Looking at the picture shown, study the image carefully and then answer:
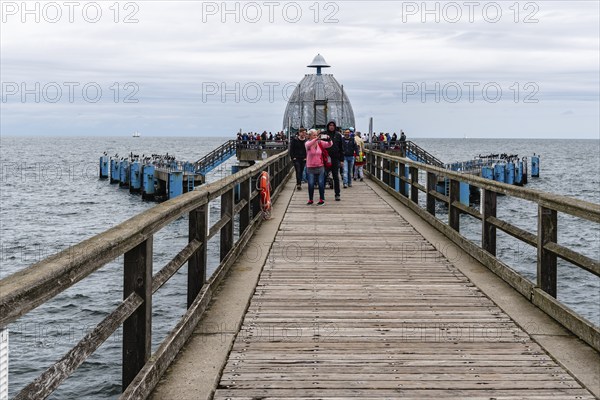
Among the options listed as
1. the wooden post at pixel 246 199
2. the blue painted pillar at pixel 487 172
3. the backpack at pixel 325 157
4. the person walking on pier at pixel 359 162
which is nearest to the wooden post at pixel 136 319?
the wooden post at pixel 246 199

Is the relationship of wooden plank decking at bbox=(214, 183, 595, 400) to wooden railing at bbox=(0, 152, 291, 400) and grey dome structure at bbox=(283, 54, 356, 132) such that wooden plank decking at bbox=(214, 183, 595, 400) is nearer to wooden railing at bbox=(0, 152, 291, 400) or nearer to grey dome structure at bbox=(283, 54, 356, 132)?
wooden railing at bbox=(0, 152, 291, 400)

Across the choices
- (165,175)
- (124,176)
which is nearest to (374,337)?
(165,175)

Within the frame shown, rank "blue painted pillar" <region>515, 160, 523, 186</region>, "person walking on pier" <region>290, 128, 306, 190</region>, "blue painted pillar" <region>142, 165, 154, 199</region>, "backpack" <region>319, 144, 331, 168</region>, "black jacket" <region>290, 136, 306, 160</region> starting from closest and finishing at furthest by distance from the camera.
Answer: "backpack" <region>319, 144, 331, 168</region> < "person walking on pier" <region>290, 128, 306, 190</region> < "black jacket" <region>290, 136, 306, 160</region> < "blue painted pillar" <region>142, 165, 154, 199</region> < "blue painted pillar" <region>515, 160, 523, 186</region>

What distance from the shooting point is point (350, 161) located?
2156cm

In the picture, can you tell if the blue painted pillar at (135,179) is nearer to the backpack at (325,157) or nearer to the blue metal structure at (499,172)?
the blue metal structure at (499,172)

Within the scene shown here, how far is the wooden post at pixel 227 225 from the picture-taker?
328 inches

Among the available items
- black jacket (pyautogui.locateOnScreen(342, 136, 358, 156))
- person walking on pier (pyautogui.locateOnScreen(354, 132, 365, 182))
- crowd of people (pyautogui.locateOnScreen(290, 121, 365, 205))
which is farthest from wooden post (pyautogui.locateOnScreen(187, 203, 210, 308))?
person walking on pier (pyautogui.locateOnScreen(354, 132, 365, 182))

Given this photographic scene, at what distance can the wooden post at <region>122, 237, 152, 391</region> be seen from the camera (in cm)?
427

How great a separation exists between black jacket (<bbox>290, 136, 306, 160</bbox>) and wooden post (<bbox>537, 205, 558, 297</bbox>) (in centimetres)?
1356

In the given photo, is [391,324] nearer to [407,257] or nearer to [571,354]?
[571,354]

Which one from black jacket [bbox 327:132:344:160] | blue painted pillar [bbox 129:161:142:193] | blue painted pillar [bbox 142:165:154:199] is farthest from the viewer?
blue painted pillar [bbox 129:161:142:193]

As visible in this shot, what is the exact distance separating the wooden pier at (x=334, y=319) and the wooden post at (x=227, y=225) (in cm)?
2

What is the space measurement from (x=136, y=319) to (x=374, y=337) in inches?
81.9

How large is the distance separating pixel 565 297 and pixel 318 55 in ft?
243
